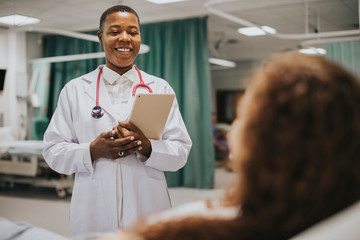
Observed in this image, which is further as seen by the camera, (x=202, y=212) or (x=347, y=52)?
(x=347, y=52)

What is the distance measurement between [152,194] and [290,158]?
41.9 inches

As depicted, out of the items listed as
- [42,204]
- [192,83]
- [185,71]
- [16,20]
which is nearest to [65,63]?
[185,71]

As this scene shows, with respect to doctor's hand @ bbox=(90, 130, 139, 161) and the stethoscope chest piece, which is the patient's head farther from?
the stethoscope chest piece

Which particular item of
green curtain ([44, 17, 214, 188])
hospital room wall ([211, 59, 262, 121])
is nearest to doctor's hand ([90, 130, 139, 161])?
green curtain ([44, 17, 214, 188])

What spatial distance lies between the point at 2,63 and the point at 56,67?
2397 mm

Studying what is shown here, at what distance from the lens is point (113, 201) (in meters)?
1.57

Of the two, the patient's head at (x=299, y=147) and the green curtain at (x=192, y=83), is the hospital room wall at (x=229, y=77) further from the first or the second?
the patient's head at (x=299, y=147)

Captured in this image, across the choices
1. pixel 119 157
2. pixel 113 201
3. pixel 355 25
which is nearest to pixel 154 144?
pixel 119 157

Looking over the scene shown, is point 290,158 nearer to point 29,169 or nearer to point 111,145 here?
point 111,145

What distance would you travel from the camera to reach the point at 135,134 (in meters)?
1.45

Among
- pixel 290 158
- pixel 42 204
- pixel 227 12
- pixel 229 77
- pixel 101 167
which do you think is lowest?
pixel 42 204

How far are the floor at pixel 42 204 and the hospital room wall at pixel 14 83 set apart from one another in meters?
0.83

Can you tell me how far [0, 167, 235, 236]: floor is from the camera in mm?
3877

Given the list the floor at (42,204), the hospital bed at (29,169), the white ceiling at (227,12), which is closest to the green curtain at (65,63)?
the white ceiling at (227,12)
